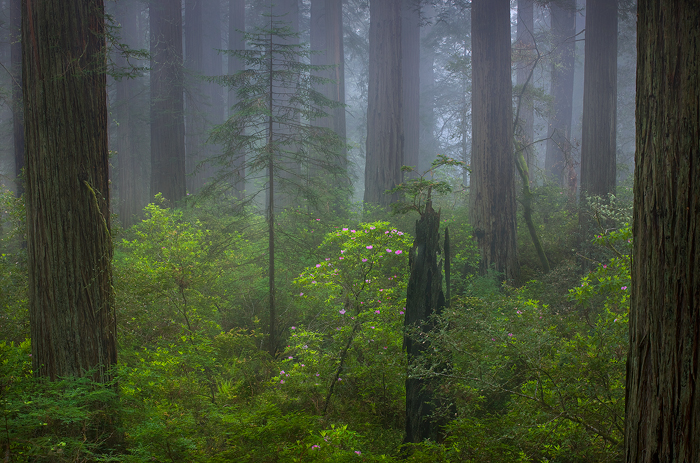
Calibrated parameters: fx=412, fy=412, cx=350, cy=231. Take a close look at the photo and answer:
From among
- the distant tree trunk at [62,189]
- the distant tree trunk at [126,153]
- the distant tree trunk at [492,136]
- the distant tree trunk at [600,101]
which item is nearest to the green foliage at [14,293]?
the distant tree trunk at [62,189]

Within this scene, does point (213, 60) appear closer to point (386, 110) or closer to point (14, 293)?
point (386, 110)

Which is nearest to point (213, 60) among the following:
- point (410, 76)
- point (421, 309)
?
point (410, 76)

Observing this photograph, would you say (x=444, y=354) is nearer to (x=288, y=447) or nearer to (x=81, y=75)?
(x=288, y=447)

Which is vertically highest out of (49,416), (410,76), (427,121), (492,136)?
(427,121)

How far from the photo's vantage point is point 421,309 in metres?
4.12

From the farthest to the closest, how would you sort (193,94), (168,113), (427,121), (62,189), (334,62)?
1. (427,121)
2. (193,94)
3. (334,62)
4. (168,113)
5. (62,189)

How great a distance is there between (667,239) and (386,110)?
10.0m

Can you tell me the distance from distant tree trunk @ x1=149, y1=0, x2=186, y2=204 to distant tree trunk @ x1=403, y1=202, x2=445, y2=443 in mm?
9643

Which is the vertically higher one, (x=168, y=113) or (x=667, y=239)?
(x=168, y=113)

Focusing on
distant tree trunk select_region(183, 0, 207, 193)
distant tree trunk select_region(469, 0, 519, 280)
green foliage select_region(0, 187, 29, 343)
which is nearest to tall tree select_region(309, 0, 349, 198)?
distant tree trunk select_region(183, 0, 207, 193)

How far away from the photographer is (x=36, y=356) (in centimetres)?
366

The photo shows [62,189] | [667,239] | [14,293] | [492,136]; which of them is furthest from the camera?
[492,136]

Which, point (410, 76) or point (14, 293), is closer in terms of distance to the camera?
point (14, 293)

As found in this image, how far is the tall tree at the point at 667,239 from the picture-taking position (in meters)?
1.75
